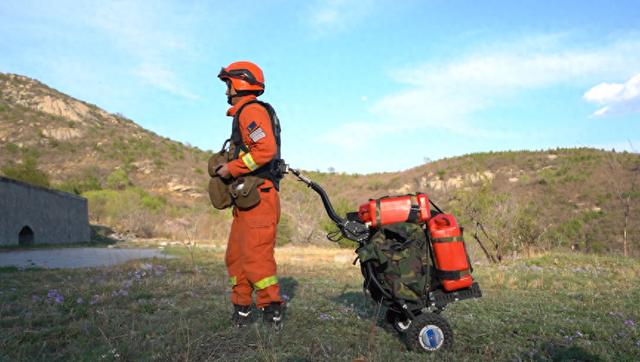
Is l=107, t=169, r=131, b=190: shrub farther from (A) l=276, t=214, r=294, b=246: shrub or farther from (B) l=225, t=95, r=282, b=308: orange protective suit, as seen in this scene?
(B) l=225, t=95, r=282, b=308: orange protective suit

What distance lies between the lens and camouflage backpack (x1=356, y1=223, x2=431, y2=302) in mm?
3459

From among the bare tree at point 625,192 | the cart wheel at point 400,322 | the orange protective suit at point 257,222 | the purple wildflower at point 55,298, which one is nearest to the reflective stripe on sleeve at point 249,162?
the orange protective suit at point 257,222

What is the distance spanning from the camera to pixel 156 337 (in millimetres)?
3490

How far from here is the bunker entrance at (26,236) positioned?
50.1ft

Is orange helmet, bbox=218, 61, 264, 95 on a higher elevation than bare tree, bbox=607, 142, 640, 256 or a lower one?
higher

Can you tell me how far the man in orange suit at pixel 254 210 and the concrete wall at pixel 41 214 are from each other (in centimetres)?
1273

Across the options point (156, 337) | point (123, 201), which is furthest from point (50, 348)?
point (123, 201)

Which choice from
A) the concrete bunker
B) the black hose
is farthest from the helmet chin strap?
the concrete bunker

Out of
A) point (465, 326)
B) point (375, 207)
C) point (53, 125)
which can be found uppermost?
point (53, 125)

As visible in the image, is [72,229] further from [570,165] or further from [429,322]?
[570,165]

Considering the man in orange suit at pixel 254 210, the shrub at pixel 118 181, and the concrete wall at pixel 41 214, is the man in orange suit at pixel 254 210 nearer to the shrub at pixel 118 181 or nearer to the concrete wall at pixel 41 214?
the concrete wall at pixel 41 214

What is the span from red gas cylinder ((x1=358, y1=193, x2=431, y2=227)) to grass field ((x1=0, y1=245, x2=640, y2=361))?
0.70 meters

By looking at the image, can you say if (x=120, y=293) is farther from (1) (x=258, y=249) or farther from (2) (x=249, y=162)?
(2) (x=249, y=162)

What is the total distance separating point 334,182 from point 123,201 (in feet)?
121
